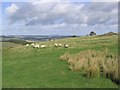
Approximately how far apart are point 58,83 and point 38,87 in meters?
1.10

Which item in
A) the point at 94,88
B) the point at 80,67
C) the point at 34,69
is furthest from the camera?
the point at 34,69

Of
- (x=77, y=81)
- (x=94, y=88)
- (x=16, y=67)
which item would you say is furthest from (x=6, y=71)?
Result: (x=94, y=88)

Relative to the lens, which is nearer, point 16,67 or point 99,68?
point 99,68

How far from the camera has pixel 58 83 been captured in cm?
1552

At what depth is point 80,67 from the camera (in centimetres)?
1841

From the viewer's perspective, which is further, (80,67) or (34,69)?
(34,69)

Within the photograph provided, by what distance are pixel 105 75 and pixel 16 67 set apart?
7.00m

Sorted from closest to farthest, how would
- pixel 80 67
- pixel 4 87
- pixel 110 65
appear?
pixel 4 87 → pixel 110 65 → pixel 80 67

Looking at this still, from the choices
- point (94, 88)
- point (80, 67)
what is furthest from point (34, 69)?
point (94, 88)

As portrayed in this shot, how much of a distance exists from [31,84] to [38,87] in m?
0.74

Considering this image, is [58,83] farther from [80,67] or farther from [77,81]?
[80,67]

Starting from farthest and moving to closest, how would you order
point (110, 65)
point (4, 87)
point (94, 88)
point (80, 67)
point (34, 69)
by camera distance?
point (34, 69)
point (80, 67)
point (110, 65)
point (4, 87)
point (94, 88)

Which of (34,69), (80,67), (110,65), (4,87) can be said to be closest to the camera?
(4,87)

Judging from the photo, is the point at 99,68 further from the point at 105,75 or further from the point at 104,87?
the point at 104,87
